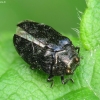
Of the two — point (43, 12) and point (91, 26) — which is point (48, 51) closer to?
point (91, 26)

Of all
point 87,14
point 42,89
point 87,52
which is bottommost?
point 42,89

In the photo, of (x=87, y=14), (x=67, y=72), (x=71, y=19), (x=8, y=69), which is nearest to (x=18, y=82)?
(x=8, y=69)

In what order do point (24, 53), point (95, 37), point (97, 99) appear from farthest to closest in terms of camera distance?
point (24, 53), point (95, 37), point (97, 99)

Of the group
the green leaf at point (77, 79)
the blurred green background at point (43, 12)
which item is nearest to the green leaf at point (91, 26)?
the green leaf at point (77, 79)

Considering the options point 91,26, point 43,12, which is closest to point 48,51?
point 91,26

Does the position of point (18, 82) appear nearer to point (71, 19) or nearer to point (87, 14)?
point (87, 14)

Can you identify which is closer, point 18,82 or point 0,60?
point 18,82

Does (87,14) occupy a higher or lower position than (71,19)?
higher
